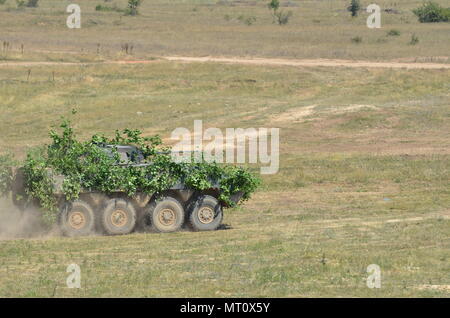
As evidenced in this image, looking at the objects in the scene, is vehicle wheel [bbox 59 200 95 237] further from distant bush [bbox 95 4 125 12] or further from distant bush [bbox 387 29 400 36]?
distant bush [bbox 95 4 125 12]

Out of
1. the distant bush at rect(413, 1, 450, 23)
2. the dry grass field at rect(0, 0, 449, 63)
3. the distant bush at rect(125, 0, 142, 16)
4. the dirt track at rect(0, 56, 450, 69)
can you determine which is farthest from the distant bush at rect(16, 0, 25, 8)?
the dirt track at rect(0, 56, 450, 69)

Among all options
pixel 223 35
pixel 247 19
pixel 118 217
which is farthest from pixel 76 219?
pixel 247 19

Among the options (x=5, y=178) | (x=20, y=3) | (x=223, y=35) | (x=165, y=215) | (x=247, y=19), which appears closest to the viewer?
(x=5, y=178)

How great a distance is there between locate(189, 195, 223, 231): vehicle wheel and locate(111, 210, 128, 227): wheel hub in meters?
1.39

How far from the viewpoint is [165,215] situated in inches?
768

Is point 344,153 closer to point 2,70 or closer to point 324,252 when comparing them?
point 324,252

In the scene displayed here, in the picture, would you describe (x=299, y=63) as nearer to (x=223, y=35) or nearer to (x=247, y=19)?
(x=223, y=35)

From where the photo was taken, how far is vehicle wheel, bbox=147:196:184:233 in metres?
19.5

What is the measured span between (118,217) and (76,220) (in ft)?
2.84

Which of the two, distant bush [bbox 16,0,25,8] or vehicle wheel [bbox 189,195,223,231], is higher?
distant bush [bbox 16,0,25,8]

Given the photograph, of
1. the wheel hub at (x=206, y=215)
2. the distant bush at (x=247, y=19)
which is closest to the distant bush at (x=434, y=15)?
the distant bush at (x=247, y=19)

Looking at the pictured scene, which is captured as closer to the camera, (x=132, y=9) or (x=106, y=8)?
(x=132, y=9)

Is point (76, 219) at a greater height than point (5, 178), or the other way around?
point (5, 178)

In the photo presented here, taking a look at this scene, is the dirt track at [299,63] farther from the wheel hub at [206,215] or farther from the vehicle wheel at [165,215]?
the vehicle wheel at [165,215]
